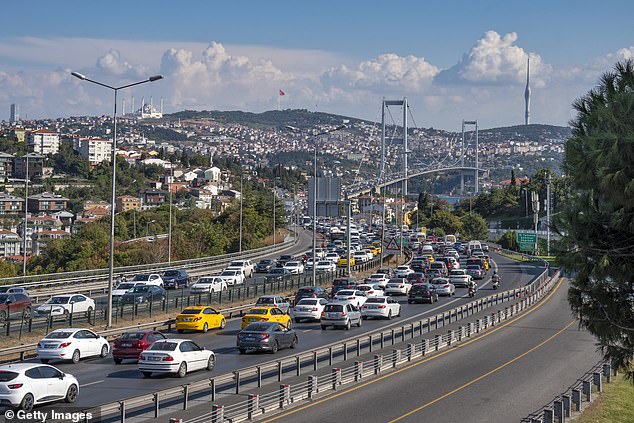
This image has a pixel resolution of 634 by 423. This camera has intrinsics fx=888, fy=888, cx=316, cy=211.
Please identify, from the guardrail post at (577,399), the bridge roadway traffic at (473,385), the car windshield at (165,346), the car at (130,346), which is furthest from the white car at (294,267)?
the guardrail post at (577,399)

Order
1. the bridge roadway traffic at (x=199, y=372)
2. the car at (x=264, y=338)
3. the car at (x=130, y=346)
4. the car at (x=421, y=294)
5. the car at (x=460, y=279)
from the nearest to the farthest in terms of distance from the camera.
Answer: the bridge roadway traffic at (x=199, y=372) < the car at (x=130, y=346) < the car at (x=264, y=338) < the car at (x=421, y=294) < the car at (x=460, y=279)

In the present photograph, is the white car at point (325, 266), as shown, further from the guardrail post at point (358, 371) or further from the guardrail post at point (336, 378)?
the guardrail post at point (336, 378)

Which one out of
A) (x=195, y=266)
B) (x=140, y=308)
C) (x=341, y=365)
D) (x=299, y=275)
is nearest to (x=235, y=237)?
(x=195, y=266)

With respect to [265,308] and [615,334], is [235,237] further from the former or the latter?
[615,334]

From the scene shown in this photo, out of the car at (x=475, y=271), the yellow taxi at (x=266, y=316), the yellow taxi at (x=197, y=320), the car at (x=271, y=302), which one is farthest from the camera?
the car at (x=475, y=271)

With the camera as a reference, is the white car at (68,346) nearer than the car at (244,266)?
Yes

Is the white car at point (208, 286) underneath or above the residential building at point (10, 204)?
underneath

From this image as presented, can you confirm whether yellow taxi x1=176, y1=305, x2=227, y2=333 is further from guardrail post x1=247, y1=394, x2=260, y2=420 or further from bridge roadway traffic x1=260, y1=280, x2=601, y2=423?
guardrail post x1=247, y1=394, x2=260, y2=420

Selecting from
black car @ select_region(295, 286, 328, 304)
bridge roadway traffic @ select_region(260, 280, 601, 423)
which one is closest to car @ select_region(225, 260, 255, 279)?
black car @ select_region(295, 286, 328, 304)
